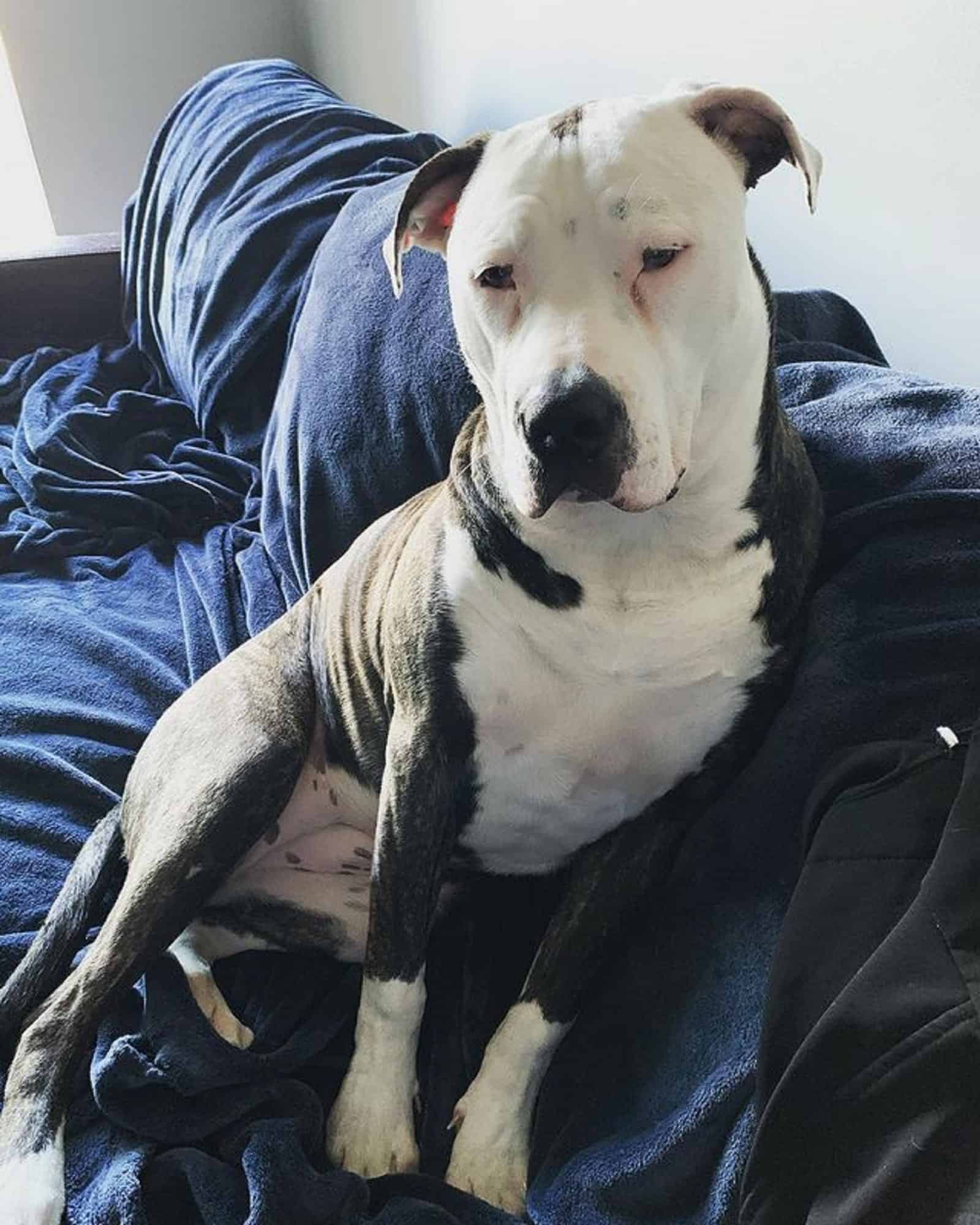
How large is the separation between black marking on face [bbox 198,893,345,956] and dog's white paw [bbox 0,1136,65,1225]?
329mm

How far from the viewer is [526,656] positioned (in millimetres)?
1139

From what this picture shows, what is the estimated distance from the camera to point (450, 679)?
1.16m

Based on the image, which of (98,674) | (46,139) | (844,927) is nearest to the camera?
(844,927)

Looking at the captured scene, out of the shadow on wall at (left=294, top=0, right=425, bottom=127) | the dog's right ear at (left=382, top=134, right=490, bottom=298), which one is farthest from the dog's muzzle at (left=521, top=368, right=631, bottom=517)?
the shadow on wall at (left=294, top=0, right=425, bottom=127)

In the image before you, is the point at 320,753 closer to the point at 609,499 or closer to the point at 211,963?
the point at 211,963

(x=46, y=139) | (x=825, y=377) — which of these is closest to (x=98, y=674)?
(x=825, y=377)

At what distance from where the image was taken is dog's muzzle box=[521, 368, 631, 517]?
36.1 inches

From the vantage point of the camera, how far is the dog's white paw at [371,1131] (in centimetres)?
116

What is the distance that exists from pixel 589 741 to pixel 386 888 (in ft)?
0.87

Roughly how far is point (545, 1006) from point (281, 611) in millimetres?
923

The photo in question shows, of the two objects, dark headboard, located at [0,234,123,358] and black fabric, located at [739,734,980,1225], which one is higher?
black fabric, located at [739,734,980,1225]

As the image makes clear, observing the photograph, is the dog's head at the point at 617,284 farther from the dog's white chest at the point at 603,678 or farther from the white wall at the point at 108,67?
the white wall at the point at 108,67

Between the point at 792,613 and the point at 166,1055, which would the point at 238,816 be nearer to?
the point at 166,1055

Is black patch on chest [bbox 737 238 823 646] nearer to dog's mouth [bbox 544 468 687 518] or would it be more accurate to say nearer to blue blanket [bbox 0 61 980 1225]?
blue blanket [bbox 0 61 980 1225]
